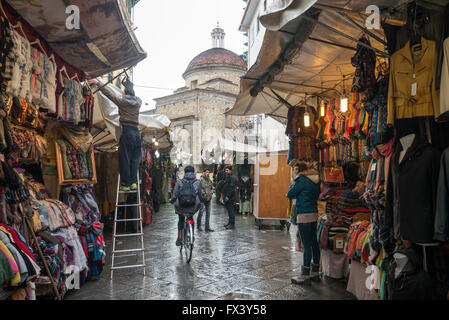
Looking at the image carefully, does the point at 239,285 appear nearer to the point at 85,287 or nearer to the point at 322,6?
the point at 85,287

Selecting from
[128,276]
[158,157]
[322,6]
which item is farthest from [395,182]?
[158,157]

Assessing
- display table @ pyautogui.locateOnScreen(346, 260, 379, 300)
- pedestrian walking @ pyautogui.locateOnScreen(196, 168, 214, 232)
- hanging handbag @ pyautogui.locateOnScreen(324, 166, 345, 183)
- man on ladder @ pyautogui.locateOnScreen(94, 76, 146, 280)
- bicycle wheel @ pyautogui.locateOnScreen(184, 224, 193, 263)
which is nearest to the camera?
display table @ pyautogui.locateOnScreen(346, 260, 379, 300)

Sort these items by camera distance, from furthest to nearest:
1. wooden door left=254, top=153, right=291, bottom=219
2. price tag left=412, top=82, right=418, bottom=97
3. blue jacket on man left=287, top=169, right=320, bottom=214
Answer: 1. wooden door left=254, top=153, right=291, bottom=219
2. blue jacket on man left=287, top=169, right=320, bottom=214
3. price tag left=412, top=82, right=418, bottom=97

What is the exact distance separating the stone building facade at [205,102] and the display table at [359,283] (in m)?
27.9

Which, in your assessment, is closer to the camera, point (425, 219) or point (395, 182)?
point (425, 219)

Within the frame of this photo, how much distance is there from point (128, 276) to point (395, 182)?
435 centimetres

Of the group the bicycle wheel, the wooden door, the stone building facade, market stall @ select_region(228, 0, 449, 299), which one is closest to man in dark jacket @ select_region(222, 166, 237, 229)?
the wooden door

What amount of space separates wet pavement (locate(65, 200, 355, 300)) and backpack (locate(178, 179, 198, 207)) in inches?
43.8

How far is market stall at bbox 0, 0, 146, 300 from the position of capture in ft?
11.2

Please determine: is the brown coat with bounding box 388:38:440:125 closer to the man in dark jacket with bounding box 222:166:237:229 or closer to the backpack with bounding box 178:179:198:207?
the backpack with bounding box 178:179:198:207

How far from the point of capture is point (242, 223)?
11.9 metres

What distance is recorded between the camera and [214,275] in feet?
18.6

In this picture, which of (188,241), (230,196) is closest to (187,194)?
(188,241)

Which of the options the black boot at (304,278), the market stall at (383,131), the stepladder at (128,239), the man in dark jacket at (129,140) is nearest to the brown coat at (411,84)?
the market stall at (383,131)
